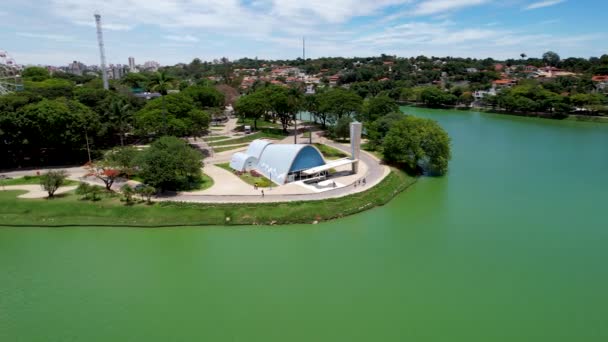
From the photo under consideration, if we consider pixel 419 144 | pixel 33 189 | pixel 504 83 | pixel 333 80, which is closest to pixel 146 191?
pixel 33 189

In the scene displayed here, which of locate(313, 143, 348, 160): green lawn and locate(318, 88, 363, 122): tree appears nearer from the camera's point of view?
locate(313, 143, 348, 160): green lawn

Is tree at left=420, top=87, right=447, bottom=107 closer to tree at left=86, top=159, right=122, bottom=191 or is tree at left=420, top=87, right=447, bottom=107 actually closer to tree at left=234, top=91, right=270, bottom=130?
tree at left=234, top=91, right=270, bottom=130

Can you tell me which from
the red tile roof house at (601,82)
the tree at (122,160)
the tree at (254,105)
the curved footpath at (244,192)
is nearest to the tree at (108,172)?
the tree at (122,160)

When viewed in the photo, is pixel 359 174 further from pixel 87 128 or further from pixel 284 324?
pixel 87 128

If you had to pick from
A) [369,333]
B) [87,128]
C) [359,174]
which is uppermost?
[87,128]

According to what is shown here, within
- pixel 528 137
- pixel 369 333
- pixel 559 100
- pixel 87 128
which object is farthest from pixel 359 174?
pixel 559 100

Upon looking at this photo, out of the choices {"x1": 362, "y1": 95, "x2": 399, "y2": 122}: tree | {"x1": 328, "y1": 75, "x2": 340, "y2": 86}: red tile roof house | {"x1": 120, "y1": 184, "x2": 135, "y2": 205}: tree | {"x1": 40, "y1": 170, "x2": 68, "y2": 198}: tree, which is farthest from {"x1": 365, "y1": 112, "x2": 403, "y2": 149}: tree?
{"x1": 328, "y1": 75, "x2": 340, "y2": 86}: red tile roof house

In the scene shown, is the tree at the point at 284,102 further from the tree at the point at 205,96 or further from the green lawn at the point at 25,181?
the green lawn at the point at 25,181
